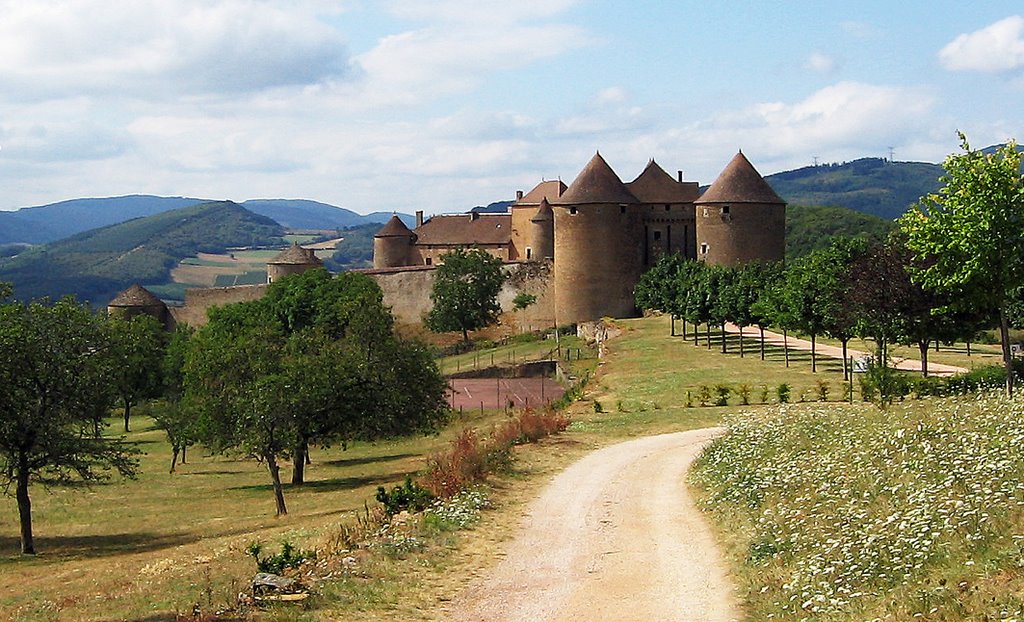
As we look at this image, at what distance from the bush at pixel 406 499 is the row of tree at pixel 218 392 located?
1115 centimetres

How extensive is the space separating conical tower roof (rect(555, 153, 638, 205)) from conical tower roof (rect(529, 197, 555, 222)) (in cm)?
1030

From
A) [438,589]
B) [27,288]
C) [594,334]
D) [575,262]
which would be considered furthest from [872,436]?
[27,288]

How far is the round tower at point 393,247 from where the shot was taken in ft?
289

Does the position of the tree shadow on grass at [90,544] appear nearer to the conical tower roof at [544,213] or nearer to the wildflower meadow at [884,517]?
the wildflower meadow at [884,517]

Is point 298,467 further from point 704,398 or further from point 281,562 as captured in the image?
point 281,562

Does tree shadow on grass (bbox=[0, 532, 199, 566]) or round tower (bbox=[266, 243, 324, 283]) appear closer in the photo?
tree shadow on grass (bbox=[0, 532, 199, 566])

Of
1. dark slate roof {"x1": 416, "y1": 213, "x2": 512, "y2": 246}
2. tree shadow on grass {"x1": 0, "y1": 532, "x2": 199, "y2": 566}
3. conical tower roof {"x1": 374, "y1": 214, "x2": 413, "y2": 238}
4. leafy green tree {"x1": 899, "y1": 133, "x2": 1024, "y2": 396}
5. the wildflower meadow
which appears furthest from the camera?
conical tower roof {"x1": 374, "y1": 214, "x2": 413, "y2": 238}

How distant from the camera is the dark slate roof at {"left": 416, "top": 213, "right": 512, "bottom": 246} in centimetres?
8550

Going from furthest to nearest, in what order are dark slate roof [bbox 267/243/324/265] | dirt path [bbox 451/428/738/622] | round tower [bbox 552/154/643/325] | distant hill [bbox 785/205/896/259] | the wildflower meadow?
distant hill [bbox 785/205/896/259] → dark slate roof [bbox 267/243/324/265] → round tower [bbox 552/154/643/325] → dirt path [bbox 451/428/738/622] → the wildflower meadow

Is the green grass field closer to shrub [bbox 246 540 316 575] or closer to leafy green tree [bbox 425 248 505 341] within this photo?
shrub [bbox 246 540 316 575]

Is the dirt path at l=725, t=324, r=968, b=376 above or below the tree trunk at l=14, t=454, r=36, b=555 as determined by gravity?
above

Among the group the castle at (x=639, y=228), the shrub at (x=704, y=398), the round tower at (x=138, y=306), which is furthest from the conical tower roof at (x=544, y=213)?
the shrub at (x=704, y=398)

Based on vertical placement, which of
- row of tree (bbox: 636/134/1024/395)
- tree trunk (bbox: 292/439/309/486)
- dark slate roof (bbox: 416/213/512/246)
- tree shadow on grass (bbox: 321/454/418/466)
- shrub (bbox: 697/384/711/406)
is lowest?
tree shadow on grass (bbox: 321/454/418/466)

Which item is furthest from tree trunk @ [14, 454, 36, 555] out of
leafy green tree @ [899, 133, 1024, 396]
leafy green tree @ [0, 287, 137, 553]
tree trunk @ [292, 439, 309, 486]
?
leafy green tree @ [899, 133, 1024, 396]
